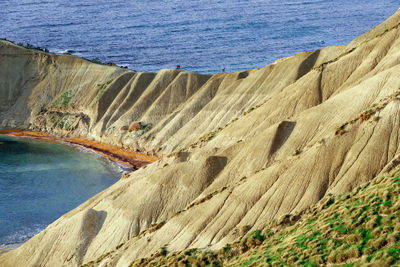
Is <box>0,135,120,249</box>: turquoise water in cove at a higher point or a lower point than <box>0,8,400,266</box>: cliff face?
lower

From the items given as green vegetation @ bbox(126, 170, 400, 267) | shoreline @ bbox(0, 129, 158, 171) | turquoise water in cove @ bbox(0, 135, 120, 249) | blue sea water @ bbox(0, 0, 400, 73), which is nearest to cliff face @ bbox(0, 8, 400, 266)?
green vegetation @ bbox(126, 170, 400, 267)

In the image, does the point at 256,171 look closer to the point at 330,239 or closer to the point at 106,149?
the point at 330,239

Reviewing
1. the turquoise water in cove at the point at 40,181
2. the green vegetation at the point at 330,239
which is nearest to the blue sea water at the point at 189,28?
the turquoise water in cove at the point at 40,181

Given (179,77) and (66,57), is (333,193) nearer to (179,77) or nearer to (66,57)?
(179,77)

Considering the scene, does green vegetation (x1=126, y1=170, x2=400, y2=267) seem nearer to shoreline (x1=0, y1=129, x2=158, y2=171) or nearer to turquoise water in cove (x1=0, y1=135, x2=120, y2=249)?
turquoise water in cove (x1=0, y1=135, x2=120, y2=249)

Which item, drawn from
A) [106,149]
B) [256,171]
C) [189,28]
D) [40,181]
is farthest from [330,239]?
[189,28]

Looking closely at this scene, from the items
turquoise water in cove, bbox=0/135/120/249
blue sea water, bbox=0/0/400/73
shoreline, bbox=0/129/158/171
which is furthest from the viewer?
blue sea water, bbox=0/0/400/73
